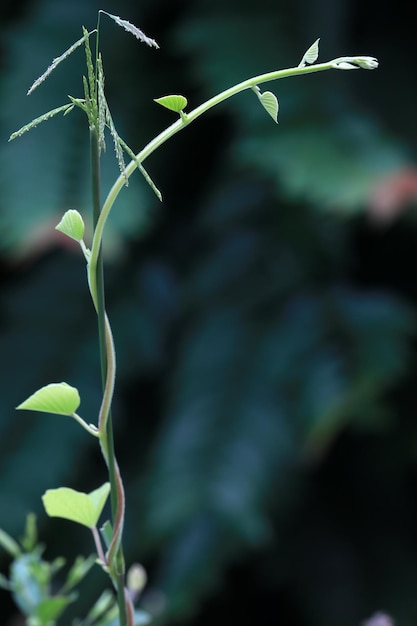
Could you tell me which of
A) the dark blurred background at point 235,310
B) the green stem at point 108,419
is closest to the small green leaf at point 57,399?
the green stem at point 108,419

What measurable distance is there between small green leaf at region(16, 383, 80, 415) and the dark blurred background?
0.72 m

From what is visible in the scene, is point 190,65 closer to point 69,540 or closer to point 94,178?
point 69,540

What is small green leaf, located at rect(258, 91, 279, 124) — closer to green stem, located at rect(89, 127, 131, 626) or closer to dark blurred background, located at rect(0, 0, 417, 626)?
green stem, located at rect(89, 127, 131, 626)

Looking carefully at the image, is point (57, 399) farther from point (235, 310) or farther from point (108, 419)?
point (235, 310)

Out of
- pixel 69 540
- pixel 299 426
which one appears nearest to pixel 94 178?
pixel 299 426

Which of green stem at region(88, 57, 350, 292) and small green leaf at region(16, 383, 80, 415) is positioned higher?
green stem at region(88, 57, 350, 292)

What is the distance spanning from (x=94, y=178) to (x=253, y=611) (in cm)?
115

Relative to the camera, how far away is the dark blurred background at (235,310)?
96 cm

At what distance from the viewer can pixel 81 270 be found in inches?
48.3

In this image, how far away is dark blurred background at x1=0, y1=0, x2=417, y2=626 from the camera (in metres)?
0.96

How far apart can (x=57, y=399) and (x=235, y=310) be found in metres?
0.99

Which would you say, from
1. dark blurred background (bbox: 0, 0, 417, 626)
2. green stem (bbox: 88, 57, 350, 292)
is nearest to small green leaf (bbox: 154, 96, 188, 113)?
green stem (bbox: 88, 57, 350, 292)

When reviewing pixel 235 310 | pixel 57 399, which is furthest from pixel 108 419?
pixel 235 310

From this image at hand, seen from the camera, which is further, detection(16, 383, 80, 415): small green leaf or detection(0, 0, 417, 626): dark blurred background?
detection(0, 0, 417, 626): dark blurred background
